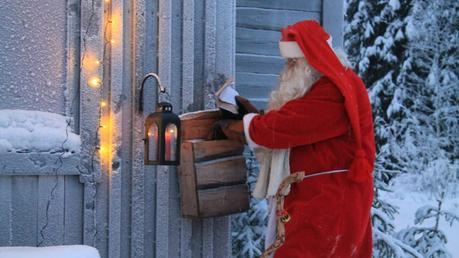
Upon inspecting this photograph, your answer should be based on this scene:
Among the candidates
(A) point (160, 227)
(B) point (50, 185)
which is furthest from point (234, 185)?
(B) point (50, 185)

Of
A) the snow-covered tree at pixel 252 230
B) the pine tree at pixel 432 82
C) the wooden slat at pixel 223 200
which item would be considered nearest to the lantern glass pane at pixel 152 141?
the wooden slat at pixel 223 200

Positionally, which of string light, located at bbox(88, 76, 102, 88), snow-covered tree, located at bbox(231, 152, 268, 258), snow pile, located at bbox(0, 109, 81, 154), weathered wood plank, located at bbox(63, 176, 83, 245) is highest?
string light, located at bbox(88, 76, 102, 88)

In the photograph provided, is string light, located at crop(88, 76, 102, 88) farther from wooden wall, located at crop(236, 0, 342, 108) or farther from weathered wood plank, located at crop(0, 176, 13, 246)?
wooden wall, located at crop(236, 0, 342, 108)

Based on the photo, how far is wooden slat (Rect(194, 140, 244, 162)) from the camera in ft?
9.93

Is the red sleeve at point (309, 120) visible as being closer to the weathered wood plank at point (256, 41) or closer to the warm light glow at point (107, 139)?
the warm light glow at point (107, 139)

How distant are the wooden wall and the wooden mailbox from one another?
1.23 m

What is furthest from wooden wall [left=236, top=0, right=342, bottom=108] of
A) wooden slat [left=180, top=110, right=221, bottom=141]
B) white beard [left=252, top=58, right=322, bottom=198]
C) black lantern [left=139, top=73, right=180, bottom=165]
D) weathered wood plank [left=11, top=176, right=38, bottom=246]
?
weathered wood plank [left=11, top=176, right=38, bottom=246]

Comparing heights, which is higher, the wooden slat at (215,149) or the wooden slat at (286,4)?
the wooden slat at (286,4)

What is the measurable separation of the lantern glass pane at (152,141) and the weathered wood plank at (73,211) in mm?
427

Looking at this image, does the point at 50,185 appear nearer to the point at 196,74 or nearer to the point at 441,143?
the point at 196,74

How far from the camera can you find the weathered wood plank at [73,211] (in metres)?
3.00

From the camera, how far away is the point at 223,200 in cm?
310

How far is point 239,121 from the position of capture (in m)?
3.03

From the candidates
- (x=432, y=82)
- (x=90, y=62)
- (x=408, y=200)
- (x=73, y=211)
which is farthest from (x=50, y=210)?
(x=432, y=82)
